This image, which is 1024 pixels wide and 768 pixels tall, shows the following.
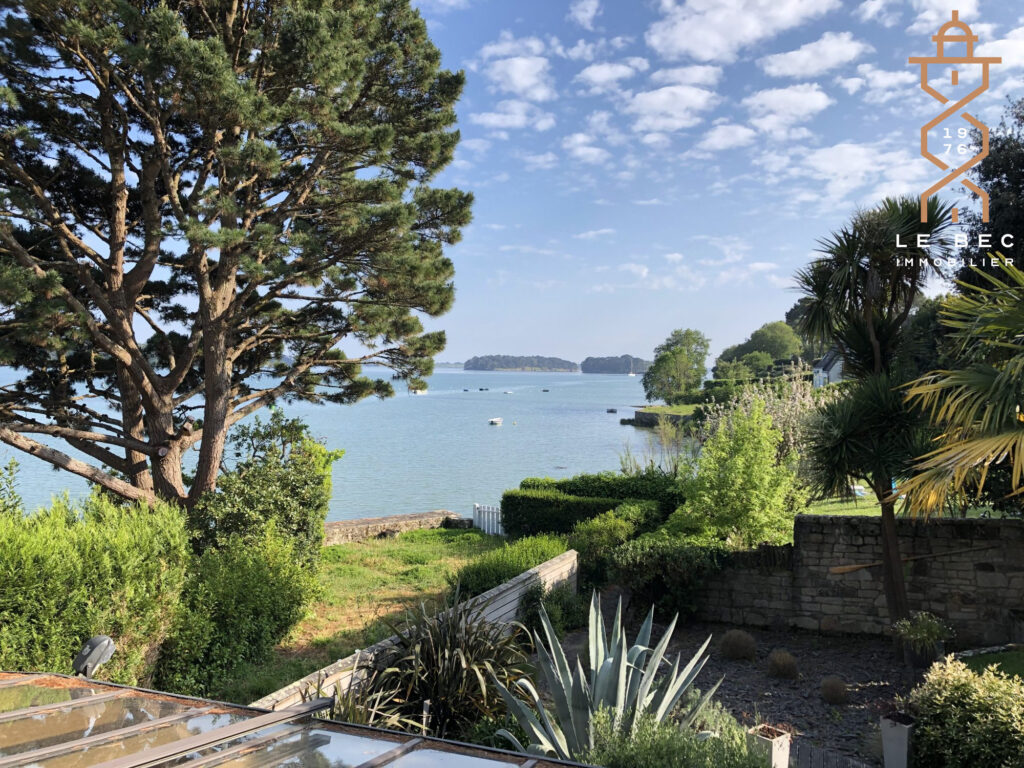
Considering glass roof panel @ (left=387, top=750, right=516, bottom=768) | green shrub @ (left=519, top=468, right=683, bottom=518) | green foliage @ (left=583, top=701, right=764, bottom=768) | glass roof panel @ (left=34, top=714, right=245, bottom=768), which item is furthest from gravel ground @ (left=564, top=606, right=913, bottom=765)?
green shrub @ (left=519, top=468, right=683, bottom=518)

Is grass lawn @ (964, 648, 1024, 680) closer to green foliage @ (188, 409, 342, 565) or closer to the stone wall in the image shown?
the stone wall

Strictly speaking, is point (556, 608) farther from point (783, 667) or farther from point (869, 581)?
point (869, 581)

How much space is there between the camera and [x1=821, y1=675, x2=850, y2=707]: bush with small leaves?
6.91 metres

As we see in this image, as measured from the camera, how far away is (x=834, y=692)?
22.7ft

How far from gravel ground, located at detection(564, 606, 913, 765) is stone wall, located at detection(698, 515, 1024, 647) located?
304mm

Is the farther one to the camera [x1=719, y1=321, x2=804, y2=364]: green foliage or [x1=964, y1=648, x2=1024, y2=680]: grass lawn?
[x1=719, y1=321, x2=804, y2=364]: green foliage

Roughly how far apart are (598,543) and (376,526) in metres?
7.66

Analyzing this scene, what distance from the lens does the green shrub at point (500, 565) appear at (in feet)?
27.3

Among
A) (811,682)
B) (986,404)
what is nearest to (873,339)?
(986,404)

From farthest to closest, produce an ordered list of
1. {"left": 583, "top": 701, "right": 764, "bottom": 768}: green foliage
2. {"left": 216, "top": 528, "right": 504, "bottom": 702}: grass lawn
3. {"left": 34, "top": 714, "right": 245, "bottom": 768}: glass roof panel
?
{"left": 216, "top": 528, "right": 504, "bottom": 702}: grass lawn
{"left": 583, "top": 701, "right": 764, "bottom": 768}: green foliage
{"left": 34, "top": 714, "right": 245, "bottom": 768}: glass roof panel

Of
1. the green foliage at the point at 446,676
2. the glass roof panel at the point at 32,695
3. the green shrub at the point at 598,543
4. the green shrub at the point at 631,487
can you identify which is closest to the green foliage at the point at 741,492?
the green shrub at the point at 598,543

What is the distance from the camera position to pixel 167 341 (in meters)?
12.4

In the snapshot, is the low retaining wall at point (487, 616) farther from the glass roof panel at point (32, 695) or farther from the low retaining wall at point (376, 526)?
the low retaining wall at point (376, 526)

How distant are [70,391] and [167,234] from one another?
14.5ft
